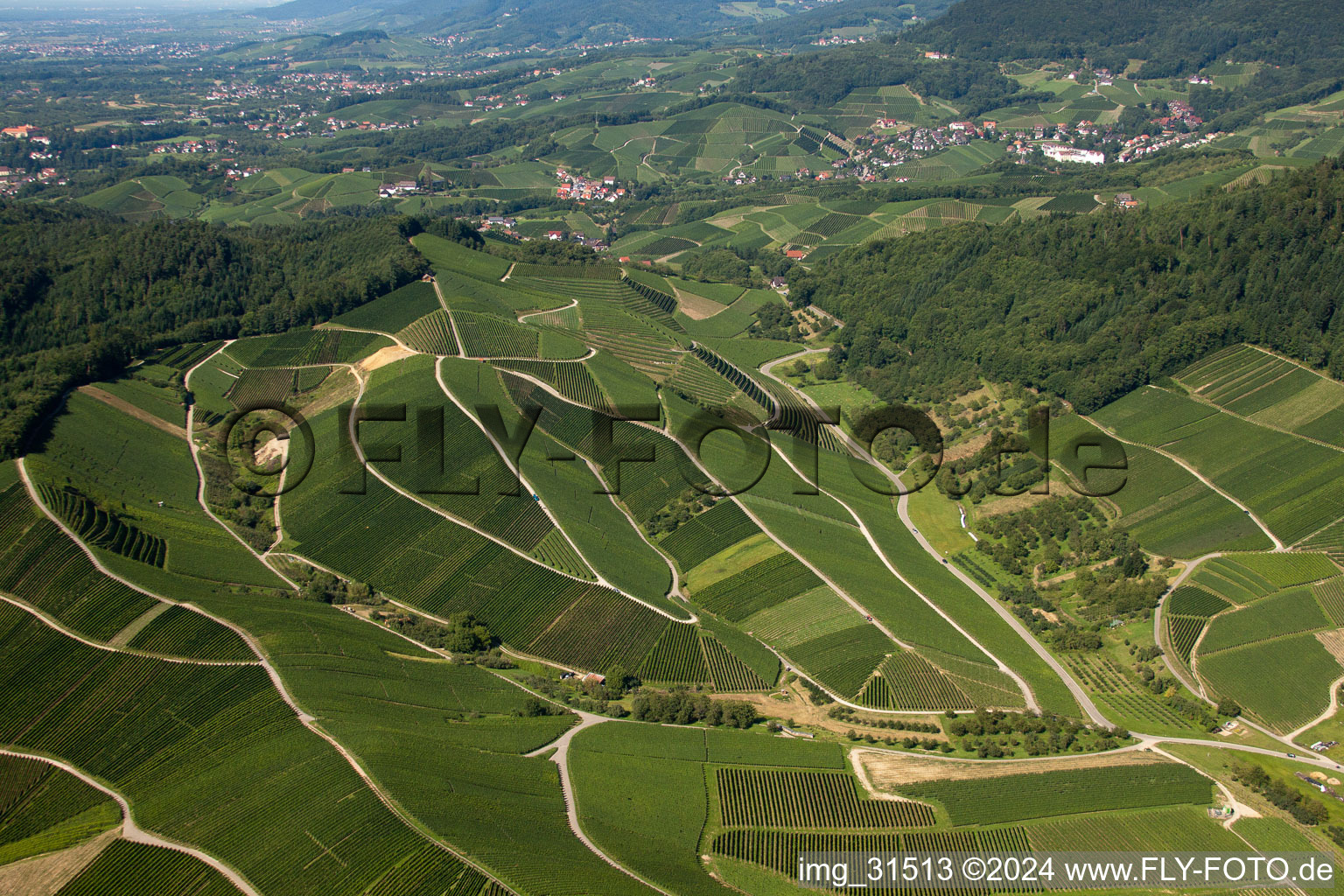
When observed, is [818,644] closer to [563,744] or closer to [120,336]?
[563,744]

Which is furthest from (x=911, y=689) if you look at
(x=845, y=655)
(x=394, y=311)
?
(x=394, y=311)

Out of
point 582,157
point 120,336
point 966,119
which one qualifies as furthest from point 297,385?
point 966,119

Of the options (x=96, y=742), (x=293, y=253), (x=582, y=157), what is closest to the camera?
(x=96, y=742)

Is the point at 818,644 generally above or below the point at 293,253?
below

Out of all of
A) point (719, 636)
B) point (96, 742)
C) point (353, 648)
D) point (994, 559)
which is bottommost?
point (994, 559)

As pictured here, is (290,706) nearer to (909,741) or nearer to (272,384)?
(909,741)

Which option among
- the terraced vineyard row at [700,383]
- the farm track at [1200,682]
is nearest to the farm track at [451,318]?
the terraced vineyard row at [700,383]
